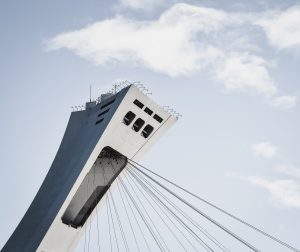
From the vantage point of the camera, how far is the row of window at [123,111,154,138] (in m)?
34.8

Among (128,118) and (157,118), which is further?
(157,118)

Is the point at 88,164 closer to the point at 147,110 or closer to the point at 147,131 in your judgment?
the point at 147,131

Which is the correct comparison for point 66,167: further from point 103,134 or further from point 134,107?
point 134,107

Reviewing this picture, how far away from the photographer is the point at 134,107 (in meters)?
34.6

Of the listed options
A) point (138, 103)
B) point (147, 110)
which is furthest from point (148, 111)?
point (138, 103)

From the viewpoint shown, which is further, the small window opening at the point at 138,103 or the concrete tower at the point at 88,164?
the small window opening at the point at 138,103

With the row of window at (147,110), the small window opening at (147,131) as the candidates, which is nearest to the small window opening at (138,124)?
the small window opening at (147,131)

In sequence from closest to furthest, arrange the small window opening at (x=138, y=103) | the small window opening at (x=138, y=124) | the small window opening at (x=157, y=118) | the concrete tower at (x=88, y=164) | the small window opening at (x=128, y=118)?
the concrete tower at (x=88, y=164) < the small window opening at (x=138, y=103) < the small window opening at (x=128, y=118) < the small window opening at (x=138, y=124) < the small window opening at (x=157, y=118)

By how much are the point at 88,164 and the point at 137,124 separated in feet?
16.3

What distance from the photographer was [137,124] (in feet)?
117

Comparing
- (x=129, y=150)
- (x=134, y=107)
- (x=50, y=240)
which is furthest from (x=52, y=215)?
(x=134, y=107)

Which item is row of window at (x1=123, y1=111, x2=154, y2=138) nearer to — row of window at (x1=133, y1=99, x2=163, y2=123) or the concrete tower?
the concrete tower

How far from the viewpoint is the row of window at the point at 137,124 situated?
34.8m

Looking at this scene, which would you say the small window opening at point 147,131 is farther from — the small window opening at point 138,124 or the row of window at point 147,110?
the row of window at point 147,110
